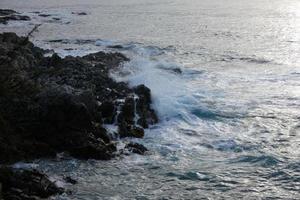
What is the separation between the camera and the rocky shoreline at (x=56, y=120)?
1055 cm

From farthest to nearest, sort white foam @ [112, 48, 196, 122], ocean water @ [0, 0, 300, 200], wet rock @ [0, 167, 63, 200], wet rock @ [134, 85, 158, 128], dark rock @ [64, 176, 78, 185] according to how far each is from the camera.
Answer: white foam @ [112, 48, 196, 122]
wet rock @ [134, 85, 158, 128]
ocean water @ [0, 0, 300, 200]
dark rock @ [64, 176, 78, 185]
wet rock @ [0, 167, 63, 200]

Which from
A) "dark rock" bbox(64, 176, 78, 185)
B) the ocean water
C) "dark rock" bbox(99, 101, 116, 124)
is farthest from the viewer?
"dark rock" bbox(99, 101, 116, 124)

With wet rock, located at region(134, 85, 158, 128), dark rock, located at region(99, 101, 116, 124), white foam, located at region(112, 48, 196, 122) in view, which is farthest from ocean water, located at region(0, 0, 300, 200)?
dark rock, located at region(99, 101, 116, 124)

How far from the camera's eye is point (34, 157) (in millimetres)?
13078

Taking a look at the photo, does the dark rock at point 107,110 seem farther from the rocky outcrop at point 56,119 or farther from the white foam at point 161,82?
the white foam at point 161,82

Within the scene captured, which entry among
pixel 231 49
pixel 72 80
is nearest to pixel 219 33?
pixel 231 49

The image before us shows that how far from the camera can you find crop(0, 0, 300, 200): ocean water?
1202 centimetres

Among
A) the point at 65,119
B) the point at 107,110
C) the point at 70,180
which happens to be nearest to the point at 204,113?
the point at 107,110

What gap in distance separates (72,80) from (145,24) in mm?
32391

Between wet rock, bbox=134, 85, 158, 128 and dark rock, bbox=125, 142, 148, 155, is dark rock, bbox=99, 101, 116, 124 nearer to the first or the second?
wet rock, bbox=134, 85, 158, 128

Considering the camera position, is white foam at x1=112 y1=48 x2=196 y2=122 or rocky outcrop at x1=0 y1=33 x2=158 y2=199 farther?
white foam at x1=112 y1=48 x2=196 y2=122

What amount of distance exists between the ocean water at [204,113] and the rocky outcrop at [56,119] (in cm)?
55

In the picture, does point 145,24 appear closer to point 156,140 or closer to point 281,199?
point 156,140

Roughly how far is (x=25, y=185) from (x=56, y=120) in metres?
3.56
